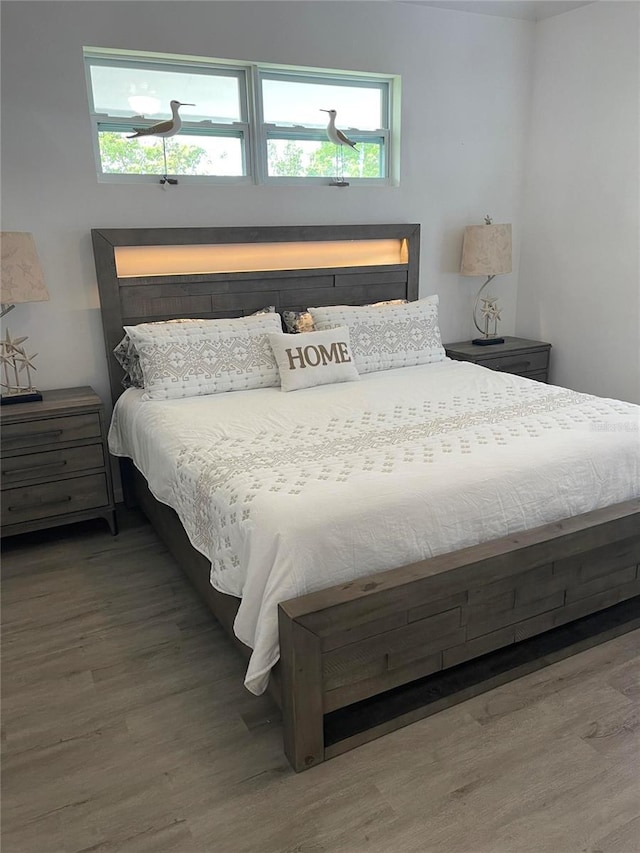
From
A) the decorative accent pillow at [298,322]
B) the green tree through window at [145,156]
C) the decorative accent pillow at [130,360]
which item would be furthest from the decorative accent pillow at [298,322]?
the green tree through window at [145,156]

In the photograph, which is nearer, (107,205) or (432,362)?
(107,205)

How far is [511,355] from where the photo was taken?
162 inches

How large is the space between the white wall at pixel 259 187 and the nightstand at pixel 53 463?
429mm

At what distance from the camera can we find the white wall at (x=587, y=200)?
12.0 ft

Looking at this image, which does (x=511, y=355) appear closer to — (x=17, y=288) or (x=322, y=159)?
(x=322, y=159)

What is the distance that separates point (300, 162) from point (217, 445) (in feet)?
6.90

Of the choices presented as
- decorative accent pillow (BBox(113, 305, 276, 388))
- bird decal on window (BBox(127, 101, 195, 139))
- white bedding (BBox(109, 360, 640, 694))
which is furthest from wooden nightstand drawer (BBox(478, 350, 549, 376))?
bird decal on window (BBox(127, 101, 195, 139))

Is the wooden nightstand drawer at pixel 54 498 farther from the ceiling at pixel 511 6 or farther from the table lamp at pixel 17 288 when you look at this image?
the ceiling at pixel 511 6

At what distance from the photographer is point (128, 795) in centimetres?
170

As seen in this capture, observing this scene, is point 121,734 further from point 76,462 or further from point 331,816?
point 76,462

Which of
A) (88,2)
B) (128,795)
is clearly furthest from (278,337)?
(128,795)

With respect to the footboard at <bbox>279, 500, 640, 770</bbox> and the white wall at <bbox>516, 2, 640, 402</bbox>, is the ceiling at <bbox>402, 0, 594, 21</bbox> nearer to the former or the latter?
the white wall at <bbox>516, 2, 640, 402</bbox>

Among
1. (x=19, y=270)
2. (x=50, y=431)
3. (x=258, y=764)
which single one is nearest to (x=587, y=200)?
(x=19, y=270)

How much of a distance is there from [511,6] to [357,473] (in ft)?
10.9
